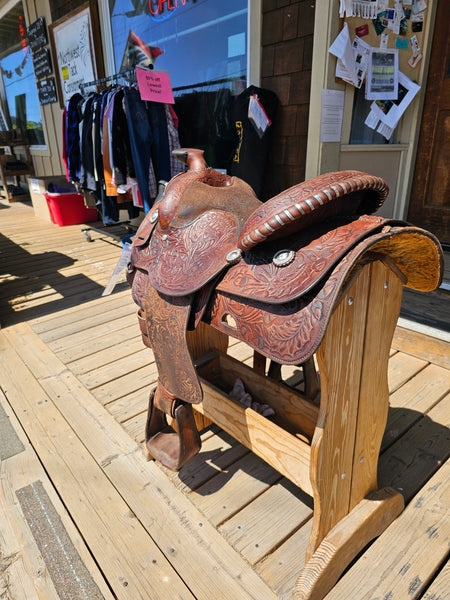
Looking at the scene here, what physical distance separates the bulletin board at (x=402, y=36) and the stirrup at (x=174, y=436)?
2467 millimetres

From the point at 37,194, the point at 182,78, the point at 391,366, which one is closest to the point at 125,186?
the point at 182,78

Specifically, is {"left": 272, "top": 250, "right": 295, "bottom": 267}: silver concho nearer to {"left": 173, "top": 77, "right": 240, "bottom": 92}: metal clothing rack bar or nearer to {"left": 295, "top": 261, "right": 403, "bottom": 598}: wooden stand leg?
{"left": 295, "top": 261, "right": 403, "bottom": 598}: wooden stand leg

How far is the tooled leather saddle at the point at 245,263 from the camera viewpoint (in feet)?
2.51

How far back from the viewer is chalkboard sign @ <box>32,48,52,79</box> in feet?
18.5

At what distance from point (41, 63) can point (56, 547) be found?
6.75 metres

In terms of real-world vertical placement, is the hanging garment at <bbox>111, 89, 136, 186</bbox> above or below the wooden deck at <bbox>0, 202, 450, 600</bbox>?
above

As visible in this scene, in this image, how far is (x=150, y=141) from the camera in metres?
3.18

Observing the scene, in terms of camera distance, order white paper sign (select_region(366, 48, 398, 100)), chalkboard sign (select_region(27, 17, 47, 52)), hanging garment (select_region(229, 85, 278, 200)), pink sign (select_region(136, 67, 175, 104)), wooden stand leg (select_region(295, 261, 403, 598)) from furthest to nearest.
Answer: chalkboard sign (select_region(27, 17, 47, 52))
pink sign (select_region(136, 67, 175, 104))
hanging garment (select_region(229, 85, 278, 200))
white paper sign (select_region(366, 48, 398, 100))
wooden stand leg (select_region(295, 261, 403, 598))

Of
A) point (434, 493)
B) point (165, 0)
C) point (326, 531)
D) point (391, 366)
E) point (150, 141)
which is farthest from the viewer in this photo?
point (165, 0)

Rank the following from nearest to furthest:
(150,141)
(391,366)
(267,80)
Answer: (391,366) < (267,80) < (150,141)

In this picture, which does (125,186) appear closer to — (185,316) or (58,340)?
(58,340)

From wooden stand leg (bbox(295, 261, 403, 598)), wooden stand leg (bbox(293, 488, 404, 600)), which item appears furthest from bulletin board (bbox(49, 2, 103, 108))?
wooden stand leg (bbox(293, 488, 404, 600))

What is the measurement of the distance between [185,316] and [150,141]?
259cm

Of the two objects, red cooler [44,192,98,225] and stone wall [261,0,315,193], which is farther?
red cooler [44,192,98,225]
